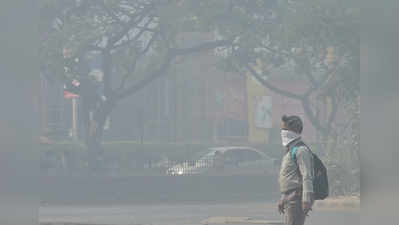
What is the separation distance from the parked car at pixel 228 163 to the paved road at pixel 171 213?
648 mm

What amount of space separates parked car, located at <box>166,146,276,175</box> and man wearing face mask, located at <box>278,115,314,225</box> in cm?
915

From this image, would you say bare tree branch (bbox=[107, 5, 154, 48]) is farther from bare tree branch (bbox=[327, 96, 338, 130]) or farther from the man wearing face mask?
the man wearing face mask

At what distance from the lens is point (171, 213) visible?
16.0 m

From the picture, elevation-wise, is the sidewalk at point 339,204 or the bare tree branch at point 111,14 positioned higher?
the bare tree branch at point 111,14

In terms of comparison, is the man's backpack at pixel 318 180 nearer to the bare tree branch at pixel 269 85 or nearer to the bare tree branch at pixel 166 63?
the bare tree branch at pixel 269 85

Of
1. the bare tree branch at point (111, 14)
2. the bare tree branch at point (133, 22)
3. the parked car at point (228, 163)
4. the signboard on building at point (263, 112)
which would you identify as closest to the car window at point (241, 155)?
the parked car at point (228, 163)

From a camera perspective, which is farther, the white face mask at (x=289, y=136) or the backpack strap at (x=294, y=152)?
the white face mask at (x=289, y=136)

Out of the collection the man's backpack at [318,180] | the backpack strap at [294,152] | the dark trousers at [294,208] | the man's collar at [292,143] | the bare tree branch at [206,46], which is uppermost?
the bare tree branch at [206,46]

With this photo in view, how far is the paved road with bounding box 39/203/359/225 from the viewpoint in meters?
15.1

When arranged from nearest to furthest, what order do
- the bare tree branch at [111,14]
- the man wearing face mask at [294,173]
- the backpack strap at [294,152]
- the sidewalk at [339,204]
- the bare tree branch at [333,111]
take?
the man wearing face mask at [294,173], the backpack strap at [294,152], the sidewalk at [339,204], the bare tree branch at [333,111], the bare tree branch at [111,14]

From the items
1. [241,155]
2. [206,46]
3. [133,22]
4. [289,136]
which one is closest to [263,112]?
[241,155]

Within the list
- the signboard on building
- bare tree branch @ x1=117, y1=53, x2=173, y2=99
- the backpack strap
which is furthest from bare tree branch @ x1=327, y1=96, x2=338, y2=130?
the backpack strap

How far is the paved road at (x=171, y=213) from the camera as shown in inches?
595

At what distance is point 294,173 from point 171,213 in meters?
8.88
